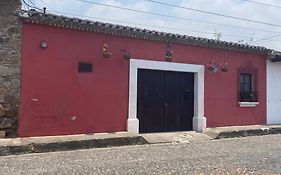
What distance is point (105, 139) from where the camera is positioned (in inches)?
392

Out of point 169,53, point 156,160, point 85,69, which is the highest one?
point 169,53

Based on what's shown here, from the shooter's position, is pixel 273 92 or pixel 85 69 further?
pixel 273 92

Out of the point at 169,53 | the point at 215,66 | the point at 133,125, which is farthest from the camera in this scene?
the point at 215,66

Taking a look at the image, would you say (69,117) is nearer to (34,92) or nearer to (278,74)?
(34,92)

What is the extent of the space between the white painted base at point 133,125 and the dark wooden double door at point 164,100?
355 mm

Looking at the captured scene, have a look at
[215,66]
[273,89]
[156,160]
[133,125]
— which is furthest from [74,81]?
[273,89]

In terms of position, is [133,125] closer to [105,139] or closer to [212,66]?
[105,139]

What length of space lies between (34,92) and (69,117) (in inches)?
47.8

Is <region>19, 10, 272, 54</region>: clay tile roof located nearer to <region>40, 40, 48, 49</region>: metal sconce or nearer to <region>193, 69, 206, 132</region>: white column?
<region>40, 40, 48, 49</region>: metal sconce

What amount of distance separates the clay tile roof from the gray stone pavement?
337 cm

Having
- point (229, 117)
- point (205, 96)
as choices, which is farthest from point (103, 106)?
point (229, 117)

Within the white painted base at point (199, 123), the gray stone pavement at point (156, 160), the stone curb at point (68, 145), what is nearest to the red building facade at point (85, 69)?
the white painted base at point (199, 123)

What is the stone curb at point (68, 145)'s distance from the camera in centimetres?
871

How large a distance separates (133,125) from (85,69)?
2303 millimetres
